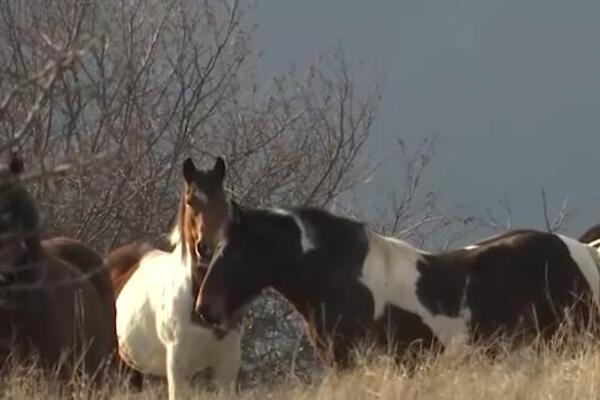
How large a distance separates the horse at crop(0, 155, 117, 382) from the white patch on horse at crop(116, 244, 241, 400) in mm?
297

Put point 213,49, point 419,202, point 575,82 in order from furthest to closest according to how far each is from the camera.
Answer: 1. point 575,82
2. point 419,202
3. point 213,49

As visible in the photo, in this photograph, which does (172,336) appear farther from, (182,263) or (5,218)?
(5,218)

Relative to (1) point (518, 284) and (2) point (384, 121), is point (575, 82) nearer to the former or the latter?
(2) point (384, 121)

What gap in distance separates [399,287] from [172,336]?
5.49 feet

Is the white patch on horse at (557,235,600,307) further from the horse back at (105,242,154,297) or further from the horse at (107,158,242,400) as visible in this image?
the horse back at (105,242,154,297)

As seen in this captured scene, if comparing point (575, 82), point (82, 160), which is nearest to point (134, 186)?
point (82, 160)

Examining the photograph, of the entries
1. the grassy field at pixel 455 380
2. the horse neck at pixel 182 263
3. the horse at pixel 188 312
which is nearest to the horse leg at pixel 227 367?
the horse at pixel 188 312

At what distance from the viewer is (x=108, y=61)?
16000 mm

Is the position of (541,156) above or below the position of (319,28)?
below

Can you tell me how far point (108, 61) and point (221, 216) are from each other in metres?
5.94

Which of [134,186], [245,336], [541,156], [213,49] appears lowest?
[541,156]

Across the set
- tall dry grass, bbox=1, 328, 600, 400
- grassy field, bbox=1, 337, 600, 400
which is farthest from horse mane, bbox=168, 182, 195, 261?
grassy field, bbox=1, 337, 600, 400

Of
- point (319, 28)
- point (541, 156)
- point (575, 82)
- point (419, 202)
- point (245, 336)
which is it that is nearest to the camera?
point (245, 336)

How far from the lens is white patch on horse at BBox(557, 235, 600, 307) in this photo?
398 inches
